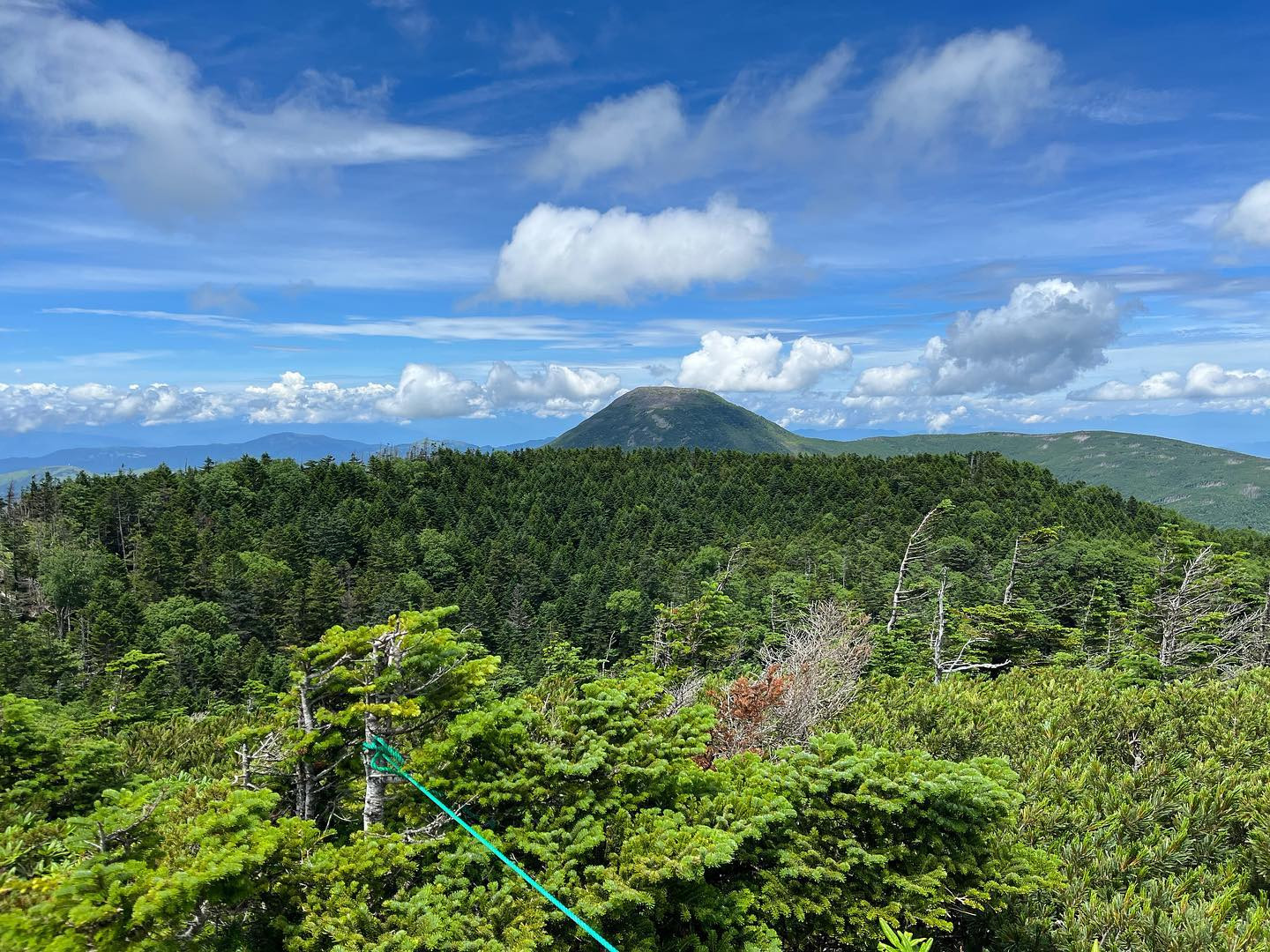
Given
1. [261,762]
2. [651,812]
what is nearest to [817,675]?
[651,812]

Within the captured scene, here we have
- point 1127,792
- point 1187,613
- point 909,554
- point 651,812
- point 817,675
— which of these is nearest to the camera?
point 651,812

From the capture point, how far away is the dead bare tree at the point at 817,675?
13.3 m

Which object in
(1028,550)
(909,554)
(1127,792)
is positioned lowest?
(1028,550)

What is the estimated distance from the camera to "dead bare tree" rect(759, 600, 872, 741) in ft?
43.6

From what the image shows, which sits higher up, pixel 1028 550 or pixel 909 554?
pixel 909 554

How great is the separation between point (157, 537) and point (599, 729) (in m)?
95.9

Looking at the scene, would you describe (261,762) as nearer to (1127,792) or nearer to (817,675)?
(817,675)

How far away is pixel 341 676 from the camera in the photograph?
8.70 metres

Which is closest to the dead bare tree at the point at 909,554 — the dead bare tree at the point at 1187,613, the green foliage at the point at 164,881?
the dead bare tree at the point at 1187,613

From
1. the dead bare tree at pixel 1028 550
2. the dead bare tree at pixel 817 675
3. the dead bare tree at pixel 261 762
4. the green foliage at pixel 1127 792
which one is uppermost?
the dead bare tree at pixel 261 762

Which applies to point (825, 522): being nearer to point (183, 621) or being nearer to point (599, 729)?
point (183, 621)

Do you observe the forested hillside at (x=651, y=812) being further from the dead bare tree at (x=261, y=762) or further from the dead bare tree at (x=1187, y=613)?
the dead bare tree at (x=1187, y=613)

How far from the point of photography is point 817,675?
1481 centimetres

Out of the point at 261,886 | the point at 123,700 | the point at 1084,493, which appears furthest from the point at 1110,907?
the point at 1084,493
